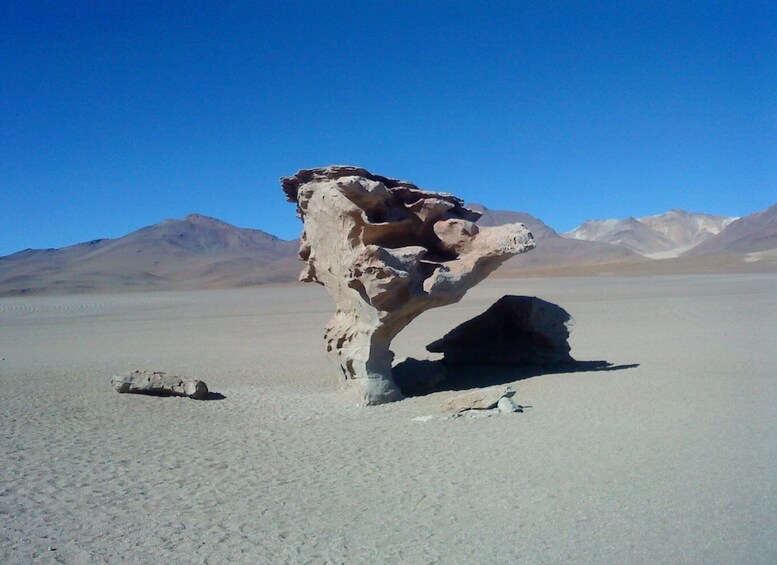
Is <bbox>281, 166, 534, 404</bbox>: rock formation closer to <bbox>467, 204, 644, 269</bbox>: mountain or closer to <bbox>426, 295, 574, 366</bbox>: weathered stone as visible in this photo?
<bbox>426, 295, 574, 366</bbox>: weathered stone

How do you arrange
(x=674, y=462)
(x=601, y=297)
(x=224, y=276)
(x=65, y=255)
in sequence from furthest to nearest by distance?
(x=65, y=255)
(x=224, y=276)
(x=601, y=297)
(x=674, y=462)

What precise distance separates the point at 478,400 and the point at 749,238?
106 meters

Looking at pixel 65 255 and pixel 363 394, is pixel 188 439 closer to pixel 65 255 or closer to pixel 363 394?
pixel 363 394

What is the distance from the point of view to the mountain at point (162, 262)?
95062 millimetres

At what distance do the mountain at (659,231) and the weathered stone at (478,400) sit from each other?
15254cm

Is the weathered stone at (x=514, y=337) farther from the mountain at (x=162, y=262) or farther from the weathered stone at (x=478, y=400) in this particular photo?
the mountain at (x=162, y=262)

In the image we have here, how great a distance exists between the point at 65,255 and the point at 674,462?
493 ft

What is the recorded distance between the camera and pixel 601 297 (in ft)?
122

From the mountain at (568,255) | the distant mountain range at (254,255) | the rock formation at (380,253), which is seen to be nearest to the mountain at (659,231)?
the distant mountain range at (254,255)

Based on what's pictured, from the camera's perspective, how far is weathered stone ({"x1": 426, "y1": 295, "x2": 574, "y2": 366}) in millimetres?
13961

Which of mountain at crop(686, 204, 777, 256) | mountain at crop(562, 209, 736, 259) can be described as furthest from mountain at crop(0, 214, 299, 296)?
mountain at crop(562, 209, 736, 259)

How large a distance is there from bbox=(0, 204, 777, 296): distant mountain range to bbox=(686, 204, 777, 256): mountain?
0.31 m

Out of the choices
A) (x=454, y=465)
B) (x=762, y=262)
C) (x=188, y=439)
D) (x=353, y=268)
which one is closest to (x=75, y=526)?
(x=188, y=439)

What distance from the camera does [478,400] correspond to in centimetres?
1022
